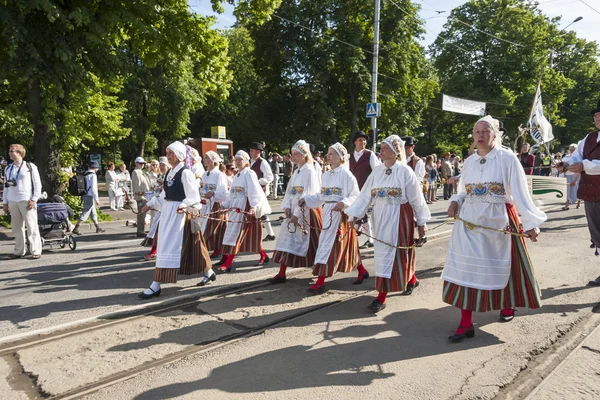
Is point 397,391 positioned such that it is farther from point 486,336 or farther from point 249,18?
point 249,18

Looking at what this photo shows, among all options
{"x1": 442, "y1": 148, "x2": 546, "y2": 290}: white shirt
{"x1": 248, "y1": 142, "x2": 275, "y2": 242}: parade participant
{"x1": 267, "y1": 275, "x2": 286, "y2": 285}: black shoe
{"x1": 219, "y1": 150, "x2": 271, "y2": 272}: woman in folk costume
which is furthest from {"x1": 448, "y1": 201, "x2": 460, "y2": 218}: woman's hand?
{"x1": 248, "y1": 142, "x2": 275, "y2": 242}: parade participant

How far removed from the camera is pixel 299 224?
670 cm

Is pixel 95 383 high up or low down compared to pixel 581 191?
down

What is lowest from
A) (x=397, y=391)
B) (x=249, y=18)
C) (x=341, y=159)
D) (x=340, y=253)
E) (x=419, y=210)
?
(x=397, y=391)

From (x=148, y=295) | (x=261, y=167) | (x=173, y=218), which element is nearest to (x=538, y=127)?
(x=261, y=167)

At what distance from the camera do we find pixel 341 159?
649 centimetres

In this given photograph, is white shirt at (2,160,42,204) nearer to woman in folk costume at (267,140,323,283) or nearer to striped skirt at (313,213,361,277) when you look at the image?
woman in folk costume at (267,140,323,283)

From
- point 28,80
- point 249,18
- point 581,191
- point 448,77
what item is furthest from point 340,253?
point 448,77

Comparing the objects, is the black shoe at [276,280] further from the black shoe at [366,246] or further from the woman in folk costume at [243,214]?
the black shoe at [366,246]

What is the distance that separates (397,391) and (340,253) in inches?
109

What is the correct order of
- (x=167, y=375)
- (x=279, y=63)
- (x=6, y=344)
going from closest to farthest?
(x=167, y=375), (x=6, y=344), (x=279, y=63)

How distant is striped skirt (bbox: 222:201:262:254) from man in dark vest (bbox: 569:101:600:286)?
Result: 4.57 meters

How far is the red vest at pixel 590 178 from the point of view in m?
6.15

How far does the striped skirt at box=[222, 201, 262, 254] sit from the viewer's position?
761cm
